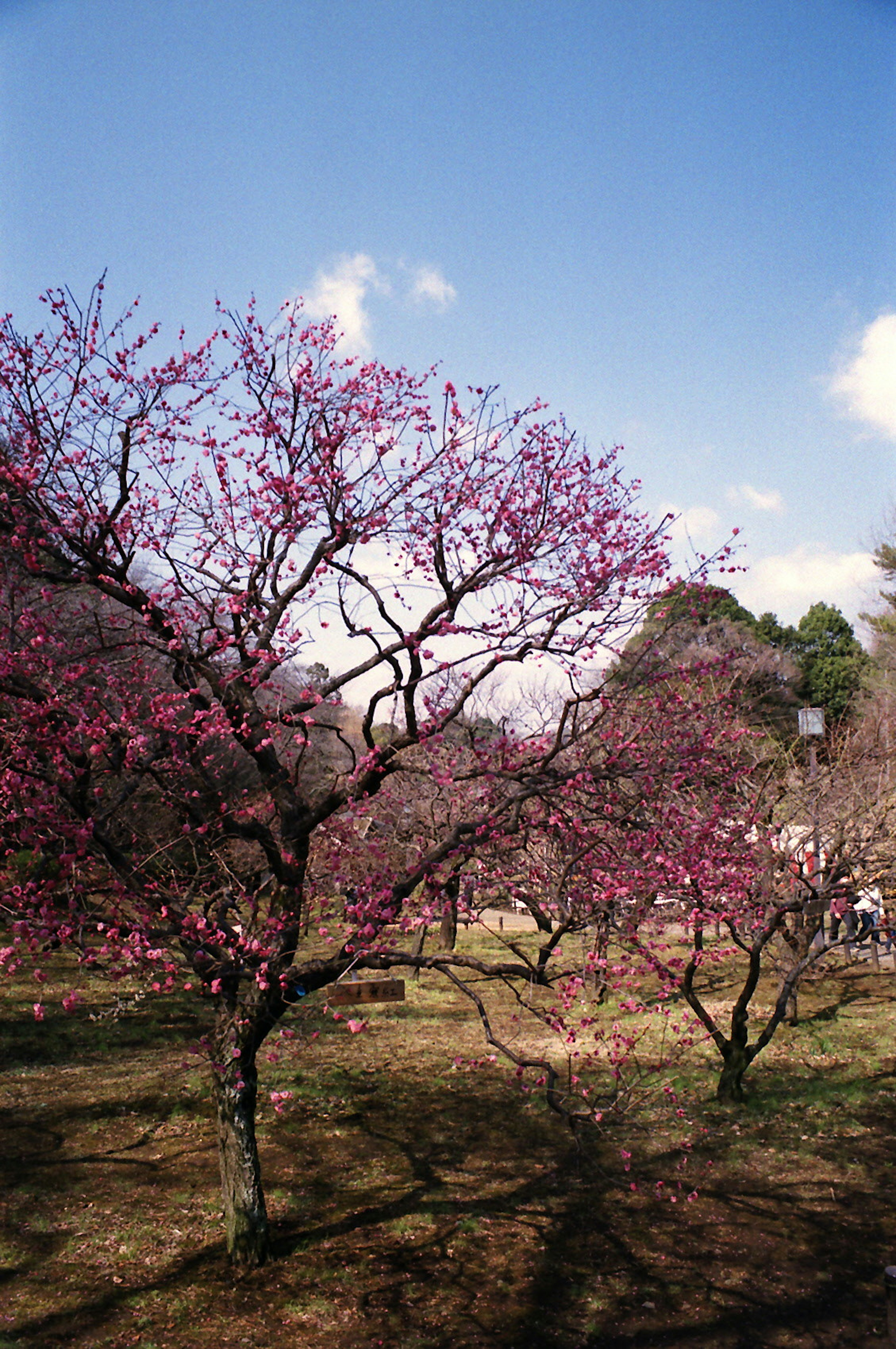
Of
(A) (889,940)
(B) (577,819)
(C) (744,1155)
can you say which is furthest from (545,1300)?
(A) (889,940)

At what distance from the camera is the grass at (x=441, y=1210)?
268 inches

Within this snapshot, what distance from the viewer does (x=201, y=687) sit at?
328 inches

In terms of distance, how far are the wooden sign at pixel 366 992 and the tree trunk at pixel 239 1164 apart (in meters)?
0.77

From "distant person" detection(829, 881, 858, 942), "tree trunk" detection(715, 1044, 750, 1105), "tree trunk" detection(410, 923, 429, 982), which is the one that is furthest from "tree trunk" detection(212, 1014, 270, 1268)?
"tree trunk" detection(410, 923, 429, 982)

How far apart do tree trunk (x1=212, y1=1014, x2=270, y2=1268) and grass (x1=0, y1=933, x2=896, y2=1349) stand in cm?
21

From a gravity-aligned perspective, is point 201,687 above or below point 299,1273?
above

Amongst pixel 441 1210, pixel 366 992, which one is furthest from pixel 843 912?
pixel 366 992

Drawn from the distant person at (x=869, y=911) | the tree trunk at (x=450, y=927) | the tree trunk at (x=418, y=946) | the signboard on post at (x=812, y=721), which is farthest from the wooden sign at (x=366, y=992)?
the tree trunk at (x=418, y=946)

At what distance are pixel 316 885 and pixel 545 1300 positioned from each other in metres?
4.06

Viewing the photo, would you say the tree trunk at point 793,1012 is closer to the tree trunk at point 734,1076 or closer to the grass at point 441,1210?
the grass at point 441,1210

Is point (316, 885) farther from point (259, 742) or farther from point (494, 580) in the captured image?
point (494, 580)

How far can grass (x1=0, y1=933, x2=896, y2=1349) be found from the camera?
6.80 meters

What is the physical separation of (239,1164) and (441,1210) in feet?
7.10

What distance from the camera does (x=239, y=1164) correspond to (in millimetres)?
7496
